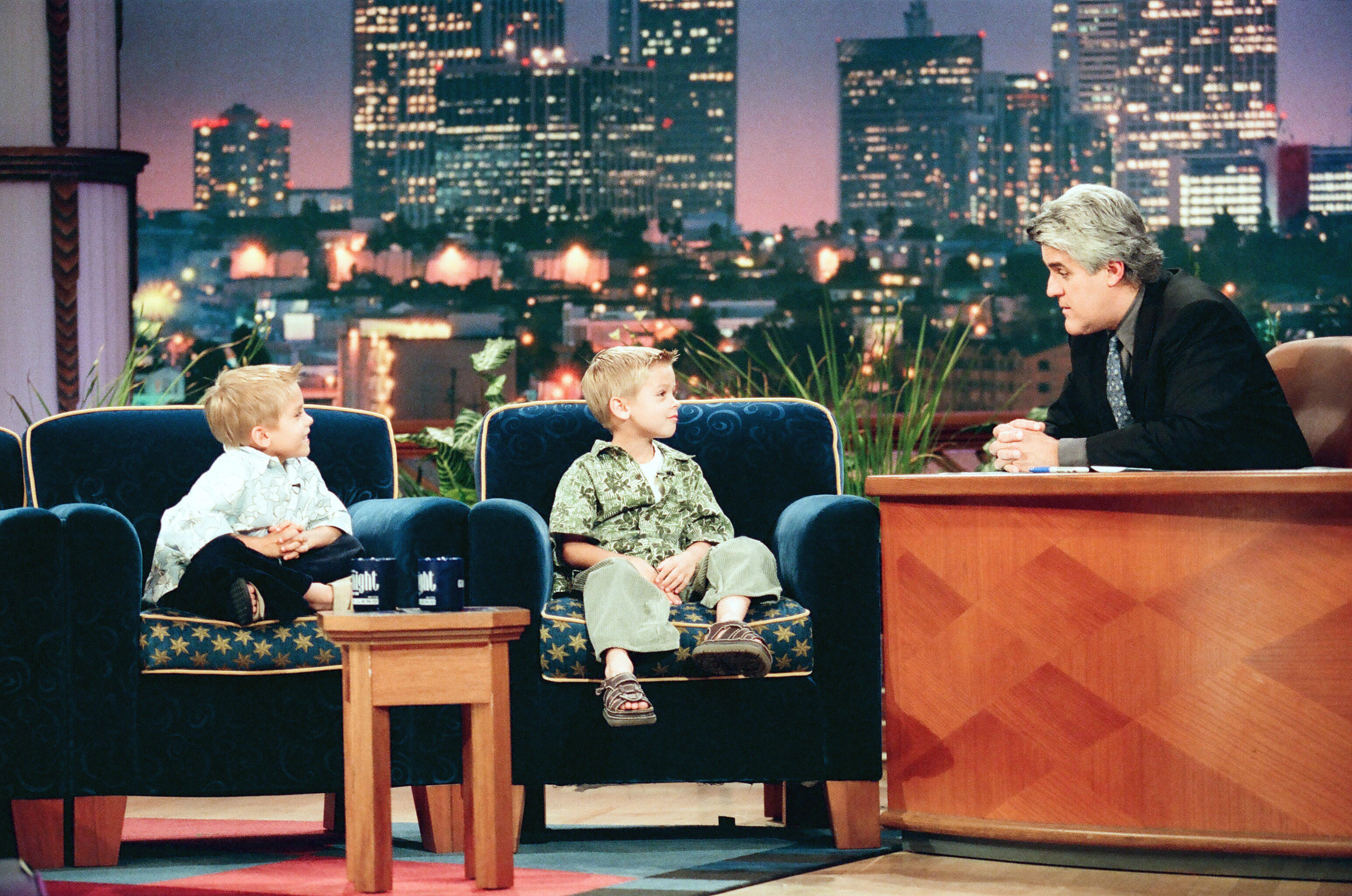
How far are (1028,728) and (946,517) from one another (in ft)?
1.27

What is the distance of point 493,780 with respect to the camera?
224 centimetres

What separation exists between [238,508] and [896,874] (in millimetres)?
1445

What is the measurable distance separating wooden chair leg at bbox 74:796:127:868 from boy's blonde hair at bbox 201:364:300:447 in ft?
2.46

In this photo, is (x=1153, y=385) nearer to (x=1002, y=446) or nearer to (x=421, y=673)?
(x=1002, y=446)

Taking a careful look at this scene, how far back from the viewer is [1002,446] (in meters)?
2.72

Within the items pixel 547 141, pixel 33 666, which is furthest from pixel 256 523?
pixel 547 141

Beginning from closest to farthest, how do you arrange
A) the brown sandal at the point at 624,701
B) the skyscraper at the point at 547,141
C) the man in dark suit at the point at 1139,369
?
1. the brown sandal at the point at 624,701
2. the man in dark suit at the point at 1139,369
3. the skyscraper at the point at 547,141

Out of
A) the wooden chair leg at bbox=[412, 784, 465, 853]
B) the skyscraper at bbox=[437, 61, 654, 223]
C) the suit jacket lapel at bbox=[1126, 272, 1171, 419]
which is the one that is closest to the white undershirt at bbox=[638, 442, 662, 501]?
the wooden chair leg at bbox=[412, 784, 465, 853]

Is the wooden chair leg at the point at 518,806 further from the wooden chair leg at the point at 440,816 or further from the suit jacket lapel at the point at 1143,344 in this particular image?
the suit jacket lapel at the point at 1143,344

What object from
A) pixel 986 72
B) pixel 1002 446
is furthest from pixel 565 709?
pixel 986 72

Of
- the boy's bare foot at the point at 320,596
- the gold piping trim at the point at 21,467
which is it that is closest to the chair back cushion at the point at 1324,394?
the boy's bare foot at the point at 320,596

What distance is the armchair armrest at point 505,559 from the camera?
2.60m

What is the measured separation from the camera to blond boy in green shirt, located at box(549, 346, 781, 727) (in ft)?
8.27

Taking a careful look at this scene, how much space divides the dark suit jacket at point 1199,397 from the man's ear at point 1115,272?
0.22ft
